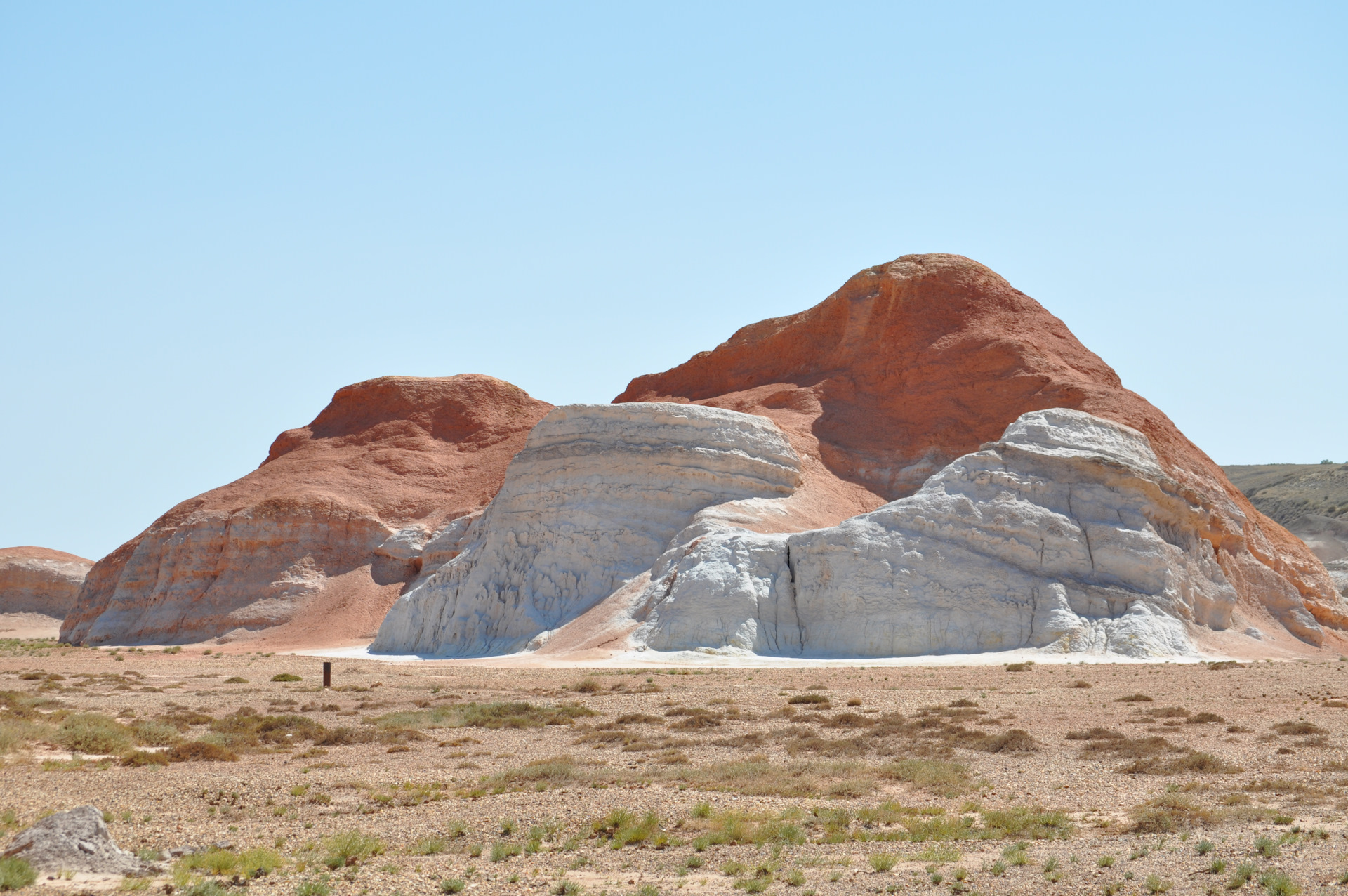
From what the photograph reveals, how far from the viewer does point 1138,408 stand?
2210 inches

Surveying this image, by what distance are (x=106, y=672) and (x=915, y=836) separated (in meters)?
32.6

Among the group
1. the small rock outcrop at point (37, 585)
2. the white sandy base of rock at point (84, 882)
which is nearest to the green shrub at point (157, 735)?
the white sandy base of rock at point (84, 882)

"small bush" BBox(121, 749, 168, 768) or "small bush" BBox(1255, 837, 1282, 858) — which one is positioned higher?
"small bush" BBox(1255, 837, 1282, 858)

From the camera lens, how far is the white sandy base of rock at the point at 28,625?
90.8 metres

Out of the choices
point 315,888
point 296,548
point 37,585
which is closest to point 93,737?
point 315,888

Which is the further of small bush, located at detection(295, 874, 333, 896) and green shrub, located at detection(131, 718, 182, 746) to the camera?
green shrub, located at detection(131, 718, 182, 746)

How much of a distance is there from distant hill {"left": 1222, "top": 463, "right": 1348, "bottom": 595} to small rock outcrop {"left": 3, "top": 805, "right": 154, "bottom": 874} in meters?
80.4

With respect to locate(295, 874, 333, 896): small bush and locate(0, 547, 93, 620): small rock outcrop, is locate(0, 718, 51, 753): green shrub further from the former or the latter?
A: locate(0, 547, 93, 620): small rock outcrop

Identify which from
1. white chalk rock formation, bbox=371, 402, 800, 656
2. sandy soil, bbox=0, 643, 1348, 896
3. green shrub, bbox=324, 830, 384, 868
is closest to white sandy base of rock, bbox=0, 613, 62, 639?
white chalk rock formation, bbox=371, 402, 800, 656

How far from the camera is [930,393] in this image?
64.6 meters

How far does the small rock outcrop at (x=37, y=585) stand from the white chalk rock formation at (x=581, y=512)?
2390 inches

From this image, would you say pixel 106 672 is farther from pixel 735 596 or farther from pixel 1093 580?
pixel 1093 580

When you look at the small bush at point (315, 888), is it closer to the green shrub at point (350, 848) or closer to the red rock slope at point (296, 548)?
the green shrub at point (350, 848)

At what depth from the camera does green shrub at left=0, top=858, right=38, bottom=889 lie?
10.5 m
